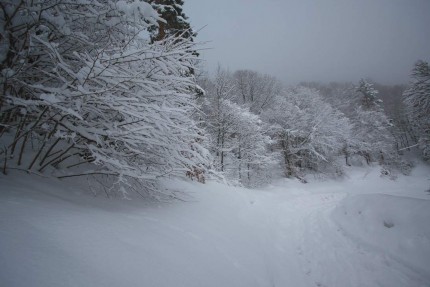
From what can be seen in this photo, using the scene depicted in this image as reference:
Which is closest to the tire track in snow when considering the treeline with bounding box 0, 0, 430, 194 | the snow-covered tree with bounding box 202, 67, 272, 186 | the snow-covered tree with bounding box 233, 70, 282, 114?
the treeline with bounding box 0, 0, 430, 194

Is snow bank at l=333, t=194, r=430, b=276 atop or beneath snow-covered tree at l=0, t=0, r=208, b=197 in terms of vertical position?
beneath

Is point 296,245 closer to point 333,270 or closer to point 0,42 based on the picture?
point 333,270

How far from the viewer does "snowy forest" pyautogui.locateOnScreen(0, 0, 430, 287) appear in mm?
2504

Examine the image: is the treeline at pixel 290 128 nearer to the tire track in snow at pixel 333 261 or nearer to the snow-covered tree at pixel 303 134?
the snow-covered tree at pixel 303 134

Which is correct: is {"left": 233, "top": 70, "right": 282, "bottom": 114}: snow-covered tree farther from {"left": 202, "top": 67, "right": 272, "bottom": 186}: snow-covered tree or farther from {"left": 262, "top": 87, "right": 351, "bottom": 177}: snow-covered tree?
{"left": 202, "top": 67, "right": 272, "bottom": 186}: snow-covered tree

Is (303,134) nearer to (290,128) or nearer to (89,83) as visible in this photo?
(290,128)

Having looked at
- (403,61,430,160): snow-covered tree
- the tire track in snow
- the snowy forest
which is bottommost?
the tire track in snow

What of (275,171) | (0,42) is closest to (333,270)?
(0,42)

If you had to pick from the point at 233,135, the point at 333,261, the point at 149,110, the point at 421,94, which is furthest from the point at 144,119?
the point at 421,94

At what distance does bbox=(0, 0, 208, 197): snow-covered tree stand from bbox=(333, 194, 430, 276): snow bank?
16.7ft

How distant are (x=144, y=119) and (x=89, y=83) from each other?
0.97m

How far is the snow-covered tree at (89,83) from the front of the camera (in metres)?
2.39

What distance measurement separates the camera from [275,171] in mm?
23234

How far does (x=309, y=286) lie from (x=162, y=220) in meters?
2.80
